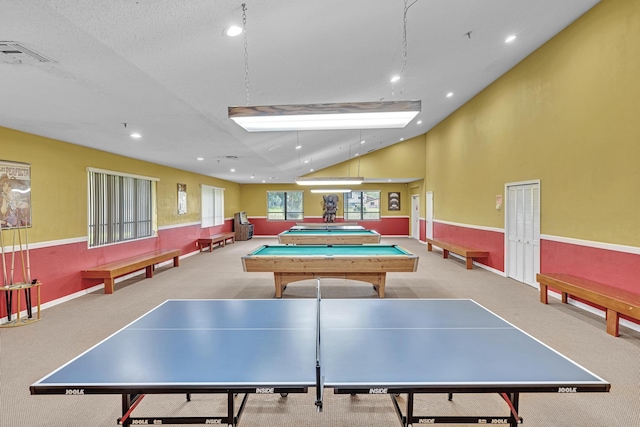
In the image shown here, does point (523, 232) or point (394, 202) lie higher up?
point (394, 202)

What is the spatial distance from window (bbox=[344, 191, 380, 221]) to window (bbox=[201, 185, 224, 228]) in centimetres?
582

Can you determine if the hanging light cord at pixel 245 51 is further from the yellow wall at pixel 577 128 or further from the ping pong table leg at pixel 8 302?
the yellow wall at pixel 577 128

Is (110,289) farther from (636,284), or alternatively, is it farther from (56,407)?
(636,284)

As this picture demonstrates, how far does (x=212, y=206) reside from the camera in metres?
12.6

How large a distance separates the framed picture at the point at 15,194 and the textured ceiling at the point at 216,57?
0.58 meters

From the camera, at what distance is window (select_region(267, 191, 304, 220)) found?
1588cm

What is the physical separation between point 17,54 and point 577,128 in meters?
6.63

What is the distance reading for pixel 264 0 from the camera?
2475 mm

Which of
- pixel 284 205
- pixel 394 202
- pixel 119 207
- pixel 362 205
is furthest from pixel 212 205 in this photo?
pixel 394 202

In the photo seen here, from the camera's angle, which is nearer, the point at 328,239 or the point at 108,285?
the point at 108,285

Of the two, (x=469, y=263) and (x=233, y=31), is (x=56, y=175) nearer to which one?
(x=233, y=31)

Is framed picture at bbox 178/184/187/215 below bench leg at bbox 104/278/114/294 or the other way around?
the other way around

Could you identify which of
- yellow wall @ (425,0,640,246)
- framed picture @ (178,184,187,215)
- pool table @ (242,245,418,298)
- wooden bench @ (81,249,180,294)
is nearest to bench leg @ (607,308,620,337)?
yellow wall @ (425,0,640,246)

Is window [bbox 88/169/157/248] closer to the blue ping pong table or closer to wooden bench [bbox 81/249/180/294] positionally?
wooden bench [bbox 81/249/180/294]
